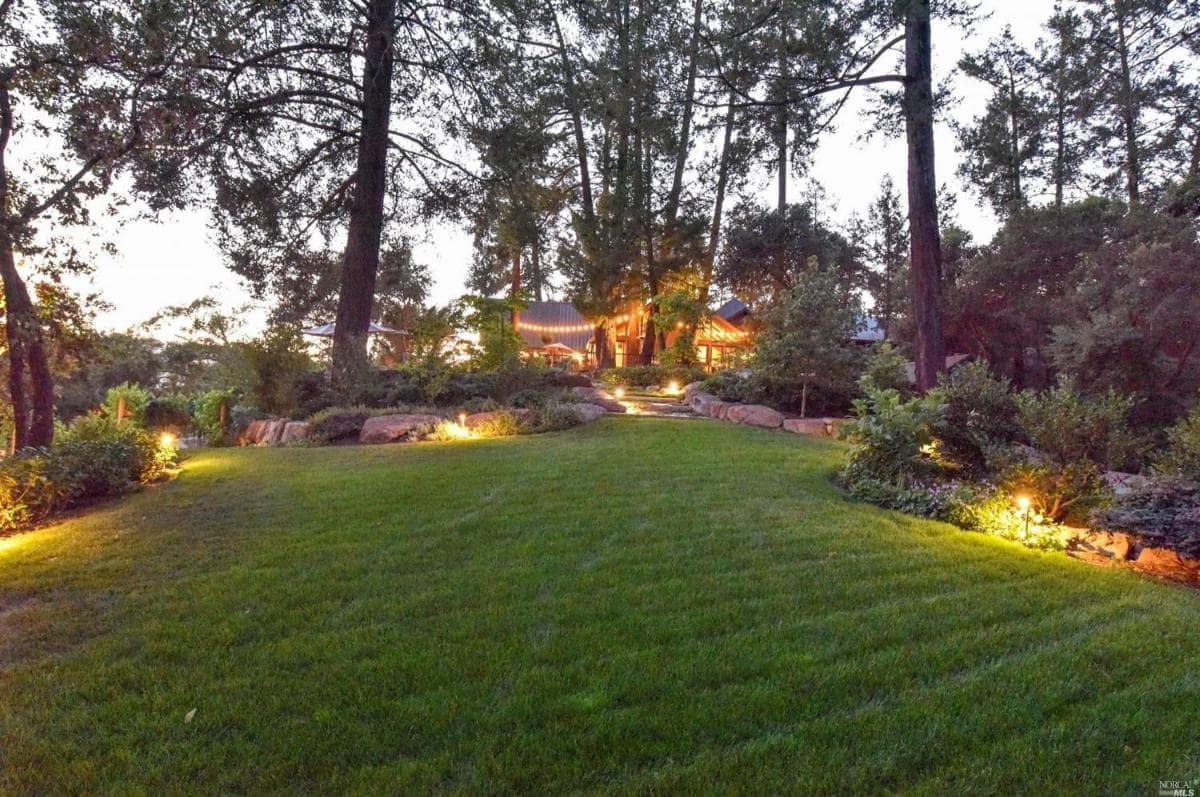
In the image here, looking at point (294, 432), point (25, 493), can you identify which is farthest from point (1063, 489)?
point (294, 432)

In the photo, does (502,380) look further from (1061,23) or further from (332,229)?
(1061,23)

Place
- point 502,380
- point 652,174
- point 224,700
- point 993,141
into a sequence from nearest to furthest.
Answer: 1. point 224,700
2. point 993,141
3. point 502,380
4. point 652,174

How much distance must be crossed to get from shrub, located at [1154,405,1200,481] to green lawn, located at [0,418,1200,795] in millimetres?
1624

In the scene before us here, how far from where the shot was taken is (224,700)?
222 cm

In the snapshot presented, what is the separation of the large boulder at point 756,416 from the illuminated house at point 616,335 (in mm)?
7544

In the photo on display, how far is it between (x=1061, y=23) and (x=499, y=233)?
12.2 metres

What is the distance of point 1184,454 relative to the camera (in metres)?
4.89

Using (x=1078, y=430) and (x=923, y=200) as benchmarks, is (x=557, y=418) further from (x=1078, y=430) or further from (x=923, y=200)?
(x=1078, y=430)

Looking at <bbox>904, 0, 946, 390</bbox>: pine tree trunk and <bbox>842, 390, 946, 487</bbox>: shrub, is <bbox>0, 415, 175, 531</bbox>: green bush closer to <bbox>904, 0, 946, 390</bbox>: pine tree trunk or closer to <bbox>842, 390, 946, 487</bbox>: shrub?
<bbox>842, 390, 946, 487</bbox>: shrub

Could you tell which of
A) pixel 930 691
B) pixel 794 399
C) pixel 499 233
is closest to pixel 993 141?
pixel 794 399

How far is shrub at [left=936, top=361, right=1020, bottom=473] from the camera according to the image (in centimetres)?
607

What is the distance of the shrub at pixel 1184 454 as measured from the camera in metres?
4.61

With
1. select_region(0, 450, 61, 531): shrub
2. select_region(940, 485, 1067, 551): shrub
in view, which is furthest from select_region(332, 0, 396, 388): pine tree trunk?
select_region(940, 485, 1067, 551): shrub

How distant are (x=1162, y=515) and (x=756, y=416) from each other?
650 cm
